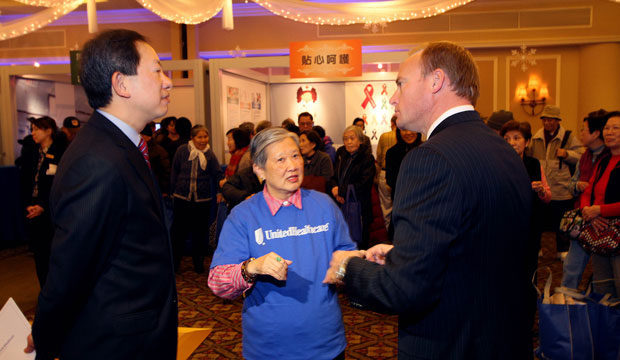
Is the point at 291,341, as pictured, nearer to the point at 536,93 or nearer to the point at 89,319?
the point at 89,319

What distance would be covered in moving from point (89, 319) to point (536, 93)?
32.7 ft

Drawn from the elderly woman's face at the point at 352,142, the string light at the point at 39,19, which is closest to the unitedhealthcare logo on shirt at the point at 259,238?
Result: the elderly woman's face at the point at 352,142

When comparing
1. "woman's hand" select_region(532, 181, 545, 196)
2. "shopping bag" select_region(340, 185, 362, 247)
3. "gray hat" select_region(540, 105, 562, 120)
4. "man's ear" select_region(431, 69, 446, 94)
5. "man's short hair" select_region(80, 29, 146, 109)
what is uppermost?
"man's short hair" select_region(80, 29, 146, 109)

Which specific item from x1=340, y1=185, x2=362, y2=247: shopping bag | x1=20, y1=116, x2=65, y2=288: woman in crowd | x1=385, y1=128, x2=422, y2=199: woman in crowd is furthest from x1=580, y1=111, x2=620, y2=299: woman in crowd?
x1=20, y1=116, x2=65, y2=288: woman in crowd

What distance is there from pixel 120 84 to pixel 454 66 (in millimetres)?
993

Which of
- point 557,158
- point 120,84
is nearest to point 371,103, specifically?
point 557,158

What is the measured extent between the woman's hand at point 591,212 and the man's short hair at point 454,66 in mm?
2395

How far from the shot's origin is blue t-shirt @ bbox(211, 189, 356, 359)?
1.82 meters

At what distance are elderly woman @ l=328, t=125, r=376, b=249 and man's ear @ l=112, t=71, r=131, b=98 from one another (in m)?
3.46

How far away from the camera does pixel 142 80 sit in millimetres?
1508

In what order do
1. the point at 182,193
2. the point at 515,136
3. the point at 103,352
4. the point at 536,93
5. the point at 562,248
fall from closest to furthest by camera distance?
1. the point at 103,352
2. the point at 515,136
3. the point at 182,193
4. the point at 562,248
5. the point at 536,93

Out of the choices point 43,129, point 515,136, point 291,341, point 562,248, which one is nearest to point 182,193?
point 43,129

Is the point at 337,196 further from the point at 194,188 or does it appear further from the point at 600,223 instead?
the point at 600,223

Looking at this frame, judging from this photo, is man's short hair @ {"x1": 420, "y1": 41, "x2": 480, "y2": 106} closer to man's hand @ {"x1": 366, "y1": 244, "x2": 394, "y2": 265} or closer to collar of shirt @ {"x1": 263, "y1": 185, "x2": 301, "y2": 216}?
man's hand @ {"x1": 366, "y1": 244, "x2": 394, "y2": 265}
